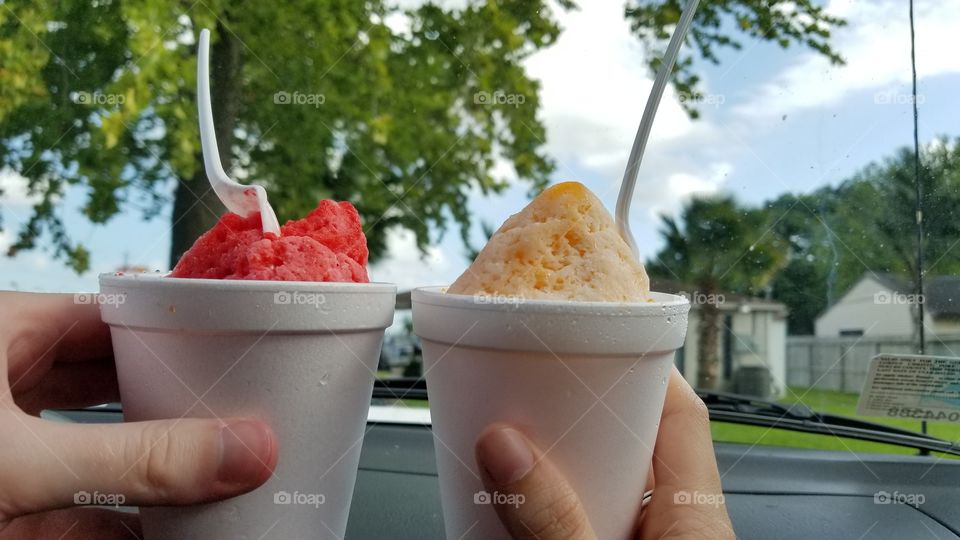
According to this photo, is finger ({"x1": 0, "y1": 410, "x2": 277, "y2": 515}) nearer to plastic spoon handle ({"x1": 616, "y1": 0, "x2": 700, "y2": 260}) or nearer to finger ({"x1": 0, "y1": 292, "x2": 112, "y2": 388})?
finger ({"x1": 0, "y1": 292, "x2": 112, "y2": 388})

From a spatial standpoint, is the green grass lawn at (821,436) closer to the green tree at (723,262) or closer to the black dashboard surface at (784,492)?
the black dashboard surface at (784,492)

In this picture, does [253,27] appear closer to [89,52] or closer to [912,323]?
[89,52]

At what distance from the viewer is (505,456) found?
1097mm

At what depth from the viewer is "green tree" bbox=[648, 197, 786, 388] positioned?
3.35 meters

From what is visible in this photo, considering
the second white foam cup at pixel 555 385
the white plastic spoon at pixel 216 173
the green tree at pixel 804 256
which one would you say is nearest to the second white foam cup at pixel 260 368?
the second white foam cup at pixel 555 385

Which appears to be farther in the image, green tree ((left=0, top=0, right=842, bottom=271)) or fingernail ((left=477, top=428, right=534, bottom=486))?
green tree ((left=0, top=0, right=842, bottom=271))

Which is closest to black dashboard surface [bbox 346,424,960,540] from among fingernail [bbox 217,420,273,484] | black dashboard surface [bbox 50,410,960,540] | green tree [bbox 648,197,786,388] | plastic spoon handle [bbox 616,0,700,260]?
black dashboard surface [bbox 50,410,960,540]

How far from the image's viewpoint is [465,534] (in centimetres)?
129

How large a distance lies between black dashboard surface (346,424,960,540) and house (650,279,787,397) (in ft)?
3.22

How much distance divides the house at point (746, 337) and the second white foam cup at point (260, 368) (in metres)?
2.18

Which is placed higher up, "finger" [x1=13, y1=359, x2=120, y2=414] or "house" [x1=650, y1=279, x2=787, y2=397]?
"house" [x1=650, y1=279, x2=787, y2=397]

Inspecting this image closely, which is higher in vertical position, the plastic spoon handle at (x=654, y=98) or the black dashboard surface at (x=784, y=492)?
the plastic spoon handle at (x=654, y=98)

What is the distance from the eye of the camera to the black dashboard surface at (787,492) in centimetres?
180

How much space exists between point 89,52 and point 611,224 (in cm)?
510
